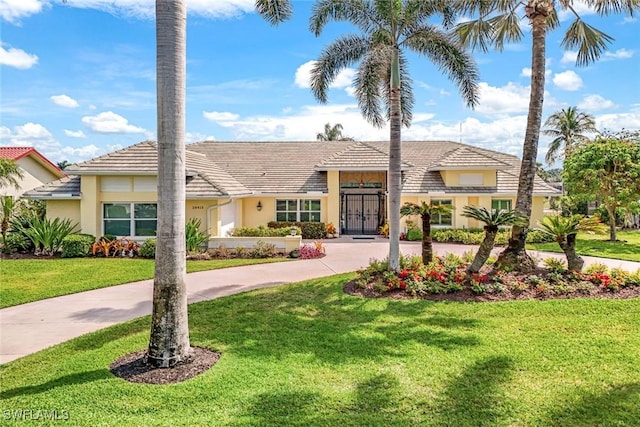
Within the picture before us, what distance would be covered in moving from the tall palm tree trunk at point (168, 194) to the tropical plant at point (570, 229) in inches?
416

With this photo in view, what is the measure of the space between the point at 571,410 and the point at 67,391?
6.55 m

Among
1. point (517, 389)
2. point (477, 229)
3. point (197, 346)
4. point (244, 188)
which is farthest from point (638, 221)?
point (197, 346)

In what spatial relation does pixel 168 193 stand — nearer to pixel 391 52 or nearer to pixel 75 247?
pixel 391 52

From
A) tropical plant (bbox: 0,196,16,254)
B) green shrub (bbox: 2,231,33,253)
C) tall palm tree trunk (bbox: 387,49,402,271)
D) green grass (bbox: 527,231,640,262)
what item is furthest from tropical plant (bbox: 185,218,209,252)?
green grass (bbox: 527,231,640,262)

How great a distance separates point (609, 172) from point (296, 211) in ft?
59.1

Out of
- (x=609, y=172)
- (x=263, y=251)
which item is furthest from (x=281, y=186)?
(x=609, y=172)

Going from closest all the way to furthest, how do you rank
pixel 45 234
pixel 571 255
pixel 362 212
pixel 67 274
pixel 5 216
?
1. pixel 571 255
2. pixel 67 274
3. pixel 45 234
4. pixel 5 216
5. pixel 362 212

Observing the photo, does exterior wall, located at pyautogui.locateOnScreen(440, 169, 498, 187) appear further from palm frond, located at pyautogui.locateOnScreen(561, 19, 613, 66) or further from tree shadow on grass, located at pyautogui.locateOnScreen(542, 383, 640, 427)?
tree shadow on grass, located at pyautogui.locateOnScreen(542, 383, 640, 427)

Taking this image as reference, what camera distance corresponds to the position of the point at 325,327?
8.12 meters

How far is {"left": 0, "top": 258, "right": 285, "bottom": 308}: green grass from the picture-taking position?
11312mm

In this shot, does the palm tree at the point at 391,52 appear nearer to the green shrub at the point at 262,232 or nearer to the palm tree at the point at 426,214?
the palm tree at the point at 426,214

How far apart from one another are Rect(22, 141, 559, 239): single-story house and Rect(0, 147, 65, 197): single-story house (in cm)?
1213

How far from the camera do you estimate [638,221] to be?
113 ft

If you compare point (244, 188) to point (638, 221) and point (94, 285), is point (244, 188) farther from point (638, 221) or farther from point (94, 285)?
point (638, 221)
